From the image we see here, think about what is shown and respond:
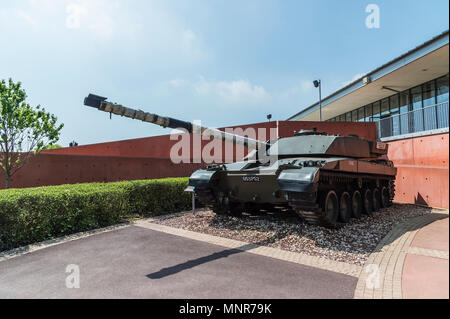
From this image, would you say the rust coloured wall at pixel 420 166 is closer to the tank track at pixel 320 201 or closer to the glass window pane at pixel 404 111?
the glass window pane at pixel 404 111

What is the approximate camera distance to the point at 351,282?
407 centimetres

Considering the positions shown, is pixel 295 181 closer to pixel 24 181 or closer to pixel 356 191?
pixel 356 191

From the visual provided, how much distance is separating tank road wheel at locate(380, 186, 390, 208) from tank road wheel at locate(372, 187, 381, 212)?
9.6 inches

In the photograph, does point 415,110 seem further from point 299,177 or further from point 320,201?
point 299,177

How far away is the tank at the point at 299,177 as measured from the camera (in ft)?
20.2

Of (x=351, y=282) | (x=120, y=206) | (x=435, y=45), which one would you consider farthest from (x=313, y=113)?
(x=351, y=282)

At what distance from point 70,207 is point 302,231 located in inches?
214

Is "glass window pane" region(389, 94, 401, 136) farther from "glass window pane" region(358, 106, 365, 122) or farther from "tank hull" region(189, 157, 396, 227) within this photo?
"tank hull" region(189, 157, 396, 227)

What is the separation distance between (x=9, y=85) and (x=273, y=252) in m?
11.1

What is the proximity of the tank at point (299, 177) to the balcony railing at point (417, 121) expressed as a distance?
16.2 feet

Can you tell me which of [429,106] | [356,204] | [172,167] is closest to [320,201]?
[356,204]

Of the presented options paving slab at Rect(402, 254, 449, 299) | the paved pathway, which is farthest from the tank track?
paving slab at Rect(402, 254, 449, 299)
